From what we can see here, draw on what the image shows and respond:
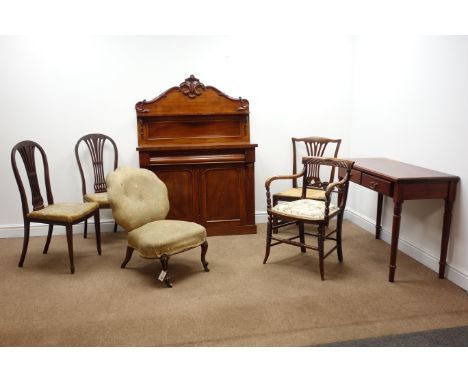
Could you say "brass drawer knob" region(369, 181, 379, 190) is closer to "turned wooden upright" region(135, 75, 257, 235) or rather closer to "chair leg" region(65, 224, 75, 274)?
"turned wooden upright" region(135, 75, 257, 235)

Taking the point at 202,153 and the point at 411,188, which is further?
the point at 202,153

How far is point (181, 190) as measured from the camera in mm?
4070

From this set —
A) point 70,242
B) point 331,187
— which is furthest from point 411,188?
point 70,242

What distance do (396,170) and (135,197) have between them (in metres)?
2.06

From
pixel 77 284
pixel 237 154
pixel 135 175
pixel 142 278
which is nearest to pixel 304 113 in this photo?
pixel 237 154

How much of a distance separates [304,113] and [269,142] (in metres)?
0.50

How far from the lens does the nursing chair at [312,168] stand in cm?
411

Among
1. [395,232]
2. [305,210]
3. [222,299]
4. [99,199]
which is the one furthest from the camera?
[99,199]

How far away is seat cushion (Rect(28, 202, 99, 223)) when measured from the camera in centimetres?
330

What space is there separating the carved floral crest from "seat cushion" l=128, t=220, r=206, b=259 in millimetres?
1523

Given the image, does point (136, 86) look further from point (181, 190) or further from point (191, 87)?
point (181, 190)

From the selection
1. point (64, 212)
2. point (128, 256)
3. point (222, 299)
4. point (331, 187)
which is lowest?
point (222, 299)

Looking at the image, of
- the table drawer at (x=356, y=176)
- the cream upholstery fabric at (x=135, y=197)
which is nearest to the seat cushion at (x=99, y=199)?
the cream upholstery fabric at (x=135, y=197)

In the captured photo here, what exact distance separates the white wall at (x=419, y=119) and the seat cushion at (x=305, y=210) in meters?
0.80
